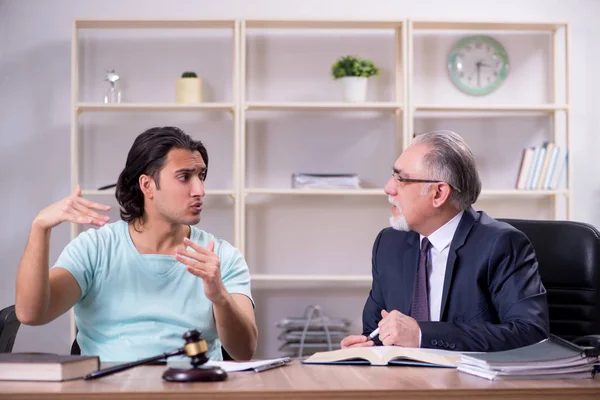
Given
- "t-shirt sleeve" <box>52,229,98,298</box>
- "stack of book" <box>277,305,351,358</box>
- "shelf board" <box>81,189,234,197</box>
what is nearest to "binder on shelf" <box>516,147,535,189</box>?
"stack of book" <box>277,305,351,358</box>

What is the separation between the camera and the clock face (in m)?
4.31

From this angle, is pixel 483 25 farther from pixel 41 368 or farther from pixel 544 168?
pixel 41 368

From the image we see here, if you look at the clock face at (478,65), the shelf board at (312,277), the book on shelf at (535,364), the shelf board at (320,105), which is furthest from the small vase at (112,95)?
the book on shelf at (535,364)

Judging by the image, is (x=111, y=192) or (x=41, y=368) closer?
(x=41, y=368)

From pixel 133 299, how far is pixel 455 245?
2.83 feet

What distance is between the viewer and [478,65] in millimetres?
4328

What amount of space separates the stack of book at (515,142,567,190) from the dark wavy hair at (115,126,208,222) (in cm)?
232

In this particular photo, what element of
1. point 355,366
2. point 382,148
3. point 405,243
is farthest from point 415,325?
point 382,148

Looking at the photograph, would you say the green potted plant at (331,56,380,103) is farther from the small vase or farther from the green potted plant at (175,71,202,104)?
the small vase

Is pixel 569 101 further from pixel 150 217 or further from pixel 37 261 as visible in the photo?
pixel 37 261

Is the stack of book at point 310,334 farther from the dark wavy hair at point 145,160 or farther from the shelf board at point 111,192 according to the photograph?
the dark wavy hair at point 145,160

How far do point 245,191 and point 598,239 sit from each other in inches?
78.5

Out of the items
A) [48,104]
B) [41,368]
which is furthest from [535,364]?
[48,104]

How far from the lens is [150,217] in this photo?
2.28 m
